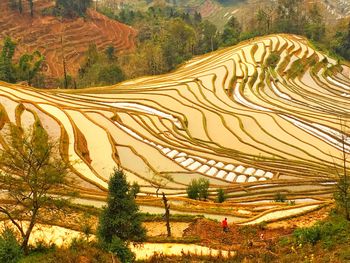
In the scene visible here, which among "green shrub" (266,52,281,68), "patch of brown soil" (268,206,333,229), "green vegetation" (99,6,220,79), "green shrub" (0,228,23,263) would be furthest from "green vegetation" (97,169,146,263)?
"green vegetation" (99,6,220,79)

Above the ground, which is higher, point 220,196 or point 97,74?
point 97,74

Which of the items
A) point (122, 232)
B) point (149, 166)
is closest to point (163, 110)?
point (149, 166)

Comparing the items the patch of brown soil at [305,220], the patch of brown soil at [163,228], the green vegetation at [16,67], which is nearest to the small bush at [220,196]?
the patch of brown soil at [163,228]

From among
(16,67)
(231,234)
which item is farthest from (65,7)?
(231,234)

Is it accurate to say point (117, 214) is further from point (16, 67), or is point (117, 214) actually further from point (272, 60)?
point (16, 67)

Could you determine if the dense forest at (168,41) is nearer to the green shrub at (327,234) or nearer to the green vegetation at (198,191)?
the green vegetation at (198,191)

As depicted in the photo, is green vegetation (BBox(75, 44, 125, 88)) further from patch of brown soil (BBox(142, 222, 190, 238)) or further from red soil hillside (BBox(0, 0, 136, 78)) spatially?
patch of brown soil (BBox(142, 222, 190, 238))
